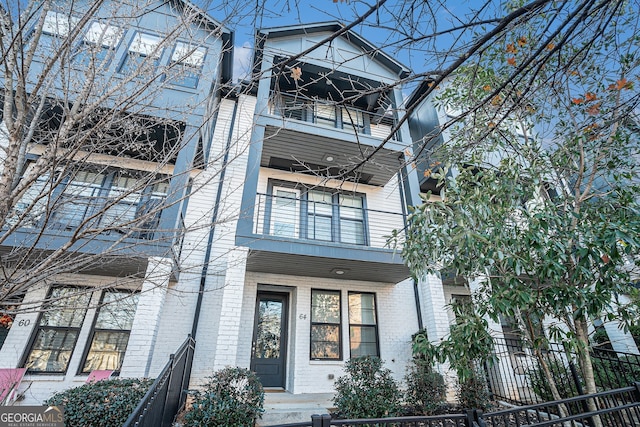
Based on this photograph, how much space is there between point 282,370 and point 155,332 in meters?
Answer: 3.00

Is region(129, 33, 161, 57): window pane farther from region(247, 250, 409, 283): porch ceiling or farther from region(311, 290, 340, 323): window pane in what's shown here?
region(311, 290, 340, 323): window pane

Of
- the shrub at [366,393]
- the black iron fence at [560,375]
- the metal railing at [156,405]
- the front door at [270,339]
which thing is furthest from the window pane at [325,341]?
the black iron fence at [560,375]

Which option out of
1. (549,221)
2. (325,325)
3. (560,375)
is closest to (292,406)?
(325,325)

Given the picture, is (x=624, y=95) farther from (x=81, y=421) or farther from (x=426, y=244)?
(x=81, y=421)

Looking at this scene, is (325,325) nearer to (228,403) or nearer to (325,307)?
(325,307)

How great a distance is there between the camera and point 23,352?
19.5 feet

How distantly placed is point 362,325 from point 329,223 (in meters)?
2.72

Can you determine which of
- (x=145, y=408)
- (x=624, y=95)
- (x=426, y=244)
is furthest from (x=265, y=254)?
(x=624, y=95)

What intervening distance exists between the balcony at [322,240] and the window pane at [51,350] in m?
3.82

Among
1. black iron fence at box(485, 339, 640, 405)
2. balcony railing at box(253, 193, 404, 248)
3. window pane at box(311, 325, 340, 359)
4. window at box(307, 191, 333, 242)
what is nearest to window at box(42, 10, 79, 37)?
balcony railing at box(253, 193, 404, 248)

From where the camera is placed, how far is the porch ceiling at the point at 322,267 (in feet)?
21.5

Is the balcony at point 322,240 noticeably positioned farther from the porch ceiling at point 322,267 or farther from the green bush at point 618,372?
the green bush at point 618,372

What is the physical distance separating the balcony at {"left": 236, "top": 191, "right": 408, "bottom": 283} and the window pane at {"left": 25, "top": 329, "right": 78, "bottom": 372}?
3824 millimetres

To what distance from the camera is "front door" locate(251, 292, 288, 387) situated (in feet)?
22.8
